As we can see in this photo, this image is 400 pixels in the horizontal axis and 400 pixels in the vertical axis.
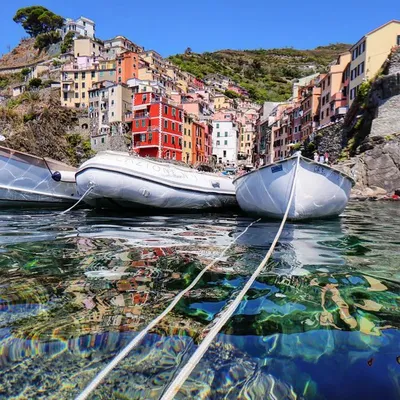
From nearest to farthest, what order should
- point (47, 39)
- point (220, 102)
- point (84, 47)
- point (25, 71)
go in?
point (84, 47), point (25, 71), point (220, 102), point (47, 39)

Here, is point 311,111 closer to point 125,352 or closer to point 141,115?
point 141,115

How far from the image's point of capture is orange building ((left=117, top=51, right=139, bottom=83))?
6297 centimetres

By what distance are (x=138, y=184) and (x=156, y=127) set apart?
4255 centimetres

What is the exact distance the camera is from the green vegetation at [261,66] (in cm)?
11338

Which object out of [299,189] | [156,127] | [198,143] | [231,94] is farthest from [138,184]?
[231,94]

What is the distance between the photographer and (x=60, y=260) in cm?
402

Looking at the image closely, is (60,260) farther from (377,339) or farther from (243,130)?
(243,130)

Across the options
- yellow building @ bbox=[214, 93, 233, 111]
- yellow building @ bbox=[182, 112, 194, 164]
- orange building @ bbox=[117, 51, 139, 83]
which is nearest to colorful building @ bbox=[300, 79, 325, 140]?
yellow building @ bbox=[182, 112, 194, 164]

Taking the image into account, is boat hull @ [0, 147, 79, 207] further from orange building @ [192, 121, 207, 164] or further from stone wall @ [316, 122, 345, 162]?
orange building @ [192, 121, 207, 164]

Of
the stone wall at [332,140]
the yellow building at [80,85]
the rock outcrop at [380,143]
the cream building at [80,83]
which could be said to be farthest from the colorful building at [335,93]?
the yellow building at [80,85]

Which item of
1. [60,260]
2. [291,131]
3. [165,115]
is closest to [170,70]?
[165,115]

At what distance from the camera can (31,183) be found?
11.5m

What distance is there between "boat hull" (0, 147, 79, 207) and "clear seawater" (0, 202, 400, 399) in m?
7.33

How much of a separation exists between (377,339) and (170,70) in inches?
3118
